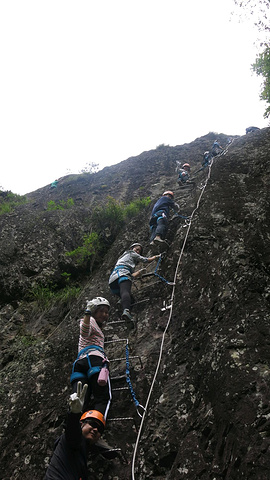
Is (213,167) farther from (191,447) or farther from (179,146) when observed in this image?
(179,146)

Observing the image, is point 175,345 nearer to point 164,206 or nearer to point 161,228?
point 161,228

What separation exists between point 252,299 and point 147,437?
2.23 m

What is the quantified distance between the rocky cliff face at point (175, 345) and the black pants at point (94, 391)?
9.7 inches

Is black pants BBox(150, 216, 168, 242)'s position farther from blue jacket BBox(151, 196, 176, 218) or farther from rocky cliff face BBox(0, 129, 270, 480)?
blue jacket BBox(151, 196, 176, 218)

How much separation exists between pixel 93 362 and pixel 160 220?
4.62 metres

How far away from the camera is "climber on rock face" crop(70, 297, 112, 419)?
14.9 ft

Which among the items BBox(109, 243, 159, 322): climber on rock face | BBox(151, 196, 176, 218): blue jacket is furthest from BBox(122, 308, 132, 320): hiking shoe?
BBox(151, 196, 176, 218): blue jacket

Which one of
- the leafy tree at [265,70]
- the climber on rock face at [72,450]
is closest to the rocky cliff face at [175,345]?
the climber on rock face at [72,450]

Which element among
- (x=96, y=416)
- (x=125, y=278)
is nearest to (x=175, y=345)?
(x=96, y=416)

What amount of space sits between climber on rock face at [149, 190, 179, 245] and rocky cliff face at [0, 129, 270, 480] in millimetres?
306

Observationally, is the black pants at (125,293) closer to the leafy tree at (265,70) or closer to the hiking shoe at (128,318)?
the hiking shoe at (128,318)

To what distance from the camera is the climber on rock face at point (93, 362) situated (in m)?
4.53

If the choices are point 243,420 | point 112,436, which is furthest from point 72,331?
point 243,420

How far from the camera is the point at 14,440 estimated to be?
477 centimetres
